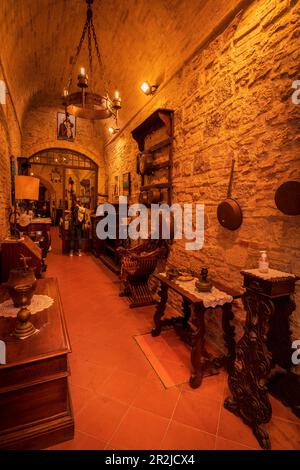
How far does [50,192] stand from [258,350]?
16.1 m

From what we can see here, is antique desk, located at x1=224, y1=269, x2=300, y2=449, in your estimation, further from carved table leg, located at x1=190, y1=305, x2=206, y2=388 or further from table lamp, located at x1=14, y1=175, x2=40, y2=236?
table lamp, located at x1=14, y1=175, x2=40, y2=236

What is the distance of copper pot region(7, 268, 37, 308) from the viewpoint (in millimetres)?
1790

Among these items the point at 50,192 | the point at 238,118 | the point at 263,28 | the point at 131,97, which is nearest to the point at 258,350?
the point at 238,118

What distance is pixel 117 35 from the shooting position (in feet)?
13.3

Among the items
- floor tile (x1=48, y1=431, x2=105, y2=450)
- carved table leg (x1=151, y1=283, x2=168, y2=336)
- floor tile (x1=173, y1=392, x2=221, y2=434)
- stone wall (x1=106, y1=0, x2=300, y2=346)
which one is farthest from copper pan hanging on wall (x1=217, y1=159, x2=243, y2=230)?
floor tile (x1=48, y1=431, x2=105, y2=450)

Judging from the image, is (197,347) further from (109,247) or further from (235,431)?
(109,247)

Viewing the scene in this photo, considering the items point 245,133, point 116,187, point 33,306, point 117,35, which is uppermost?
point 117,35

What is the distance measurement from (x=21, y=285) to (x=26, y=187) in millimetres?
2485

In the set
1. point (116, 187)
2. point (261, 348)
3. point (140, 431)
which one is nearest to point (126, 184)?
point (116, 187)

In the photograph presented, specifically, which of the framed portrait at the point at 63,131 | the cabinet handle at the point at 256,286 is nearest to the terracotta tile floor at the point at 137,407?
the cabinet handle at the point at 256,286

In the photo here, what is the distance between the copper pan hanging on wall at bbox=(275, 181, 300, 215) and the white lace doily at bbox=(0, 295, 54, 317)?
Result: 206 centimetres

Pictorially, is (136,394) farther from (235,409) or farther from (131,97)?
(131,97)

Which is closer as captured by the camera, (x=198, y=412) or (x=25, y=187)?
(x=198, y=412)

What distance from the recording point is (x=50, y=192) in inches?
617
